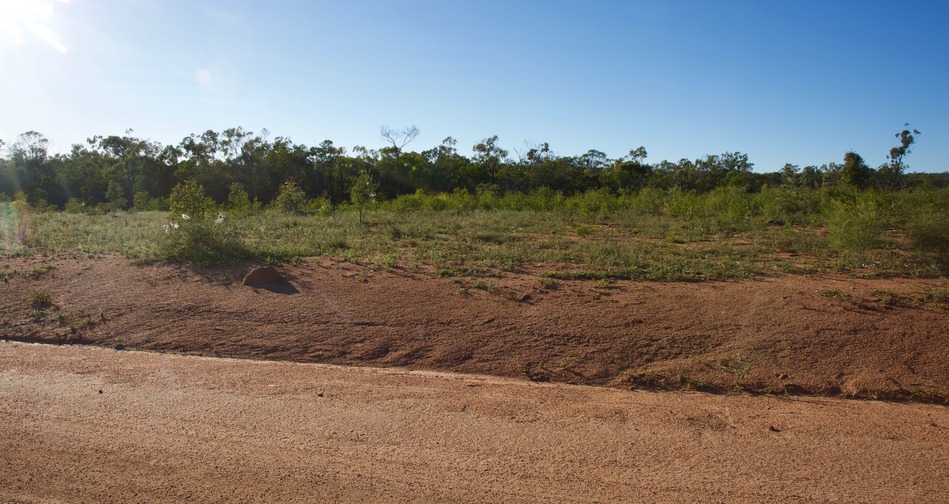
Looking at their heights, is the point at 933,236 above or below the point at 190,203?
below

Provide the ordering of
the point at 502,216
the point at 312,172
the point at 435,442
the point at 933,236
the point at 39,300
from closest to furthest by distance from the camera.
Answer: the point at 435,442
the point at 39,300
the point at 933,236
the point at 502,216
the point at 312,172

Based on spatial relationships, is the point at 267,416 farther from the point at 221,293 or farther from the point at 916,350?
the point at 916,350

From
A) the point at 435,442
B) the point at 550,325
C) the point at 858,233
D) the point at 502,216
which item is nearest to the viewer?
the point at 435,442

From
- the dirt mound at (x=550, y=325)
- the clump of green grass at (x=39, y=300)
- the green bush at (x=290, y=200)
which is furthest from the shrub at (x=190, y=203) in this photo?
the green bush at (x=290, y=200)

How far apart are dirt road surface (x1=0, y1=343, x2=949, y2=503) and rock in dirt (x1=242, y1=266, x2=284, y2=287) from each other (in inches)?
142

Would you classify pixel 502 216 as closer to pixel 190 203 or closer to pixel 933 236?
pixel 190 203

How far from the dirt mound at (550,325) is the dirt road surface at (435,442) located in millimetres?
Answer: 554

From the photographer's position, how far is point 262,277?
10.3 metres

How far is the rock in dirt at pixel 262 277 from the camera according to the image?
10180 mm

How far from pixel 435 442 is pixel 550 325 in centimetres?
348

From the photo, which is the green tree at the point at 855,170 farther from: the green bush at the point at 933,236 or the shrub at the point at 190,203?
the shrub at the point at 190,203

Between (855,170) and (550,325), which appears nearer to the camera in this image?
(550,325)

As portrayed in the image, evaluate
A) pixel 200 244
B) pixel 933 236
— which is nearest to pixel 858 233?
pixel 933 236

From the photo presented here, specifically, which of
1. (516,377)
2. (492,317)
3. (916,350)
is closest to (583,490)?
(516,377)
